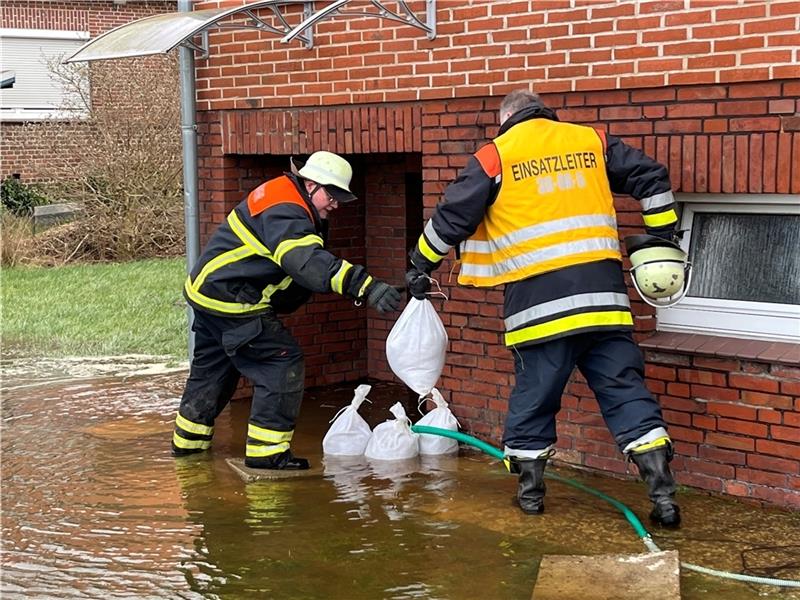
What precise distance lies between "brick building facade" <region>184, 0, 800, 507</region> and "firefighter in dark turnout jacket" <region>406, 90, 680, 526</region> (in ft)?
1.34

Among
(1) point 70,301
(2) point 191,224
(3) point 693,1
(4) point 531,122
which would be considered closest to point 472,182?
(4) point 531,122

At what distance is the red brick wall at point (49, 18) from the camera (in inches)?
843

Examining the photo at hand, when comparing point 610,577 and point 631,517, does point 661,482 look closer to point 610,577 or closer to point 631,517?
point 631,517

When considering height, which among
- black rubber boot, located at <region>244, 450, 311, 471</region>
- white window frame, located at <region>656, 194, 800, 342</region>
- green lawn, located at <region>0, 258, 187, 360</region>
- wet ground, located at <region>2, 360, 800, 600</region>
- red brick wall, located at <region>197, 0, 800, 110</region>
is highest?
red brick wall, located at <region>197, 0, 800, 110</region>

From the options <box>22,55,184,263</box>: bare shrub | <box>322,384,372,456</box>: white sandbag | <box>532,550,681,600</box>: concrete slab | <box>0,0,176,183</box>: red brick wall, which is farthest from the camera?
<box>0,0,176,183</box>: red brick wall

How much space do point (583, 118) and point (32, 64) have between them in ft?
65.7

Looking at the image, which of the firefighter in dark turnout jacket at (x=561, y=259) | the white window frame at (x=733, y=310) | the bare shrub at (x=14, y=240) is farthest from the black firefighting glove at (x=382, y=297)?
the bare shrub at (x=14, y=240)

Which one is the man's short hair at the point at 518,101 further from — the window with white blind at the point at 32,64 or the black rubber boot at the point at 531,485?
the window with white blind at the point at 32,64

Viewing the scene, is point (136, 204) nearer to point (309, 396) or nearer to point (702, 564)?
point (309, 396)

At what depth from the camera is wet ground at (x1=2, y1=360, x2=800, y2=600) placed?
4.51 meters

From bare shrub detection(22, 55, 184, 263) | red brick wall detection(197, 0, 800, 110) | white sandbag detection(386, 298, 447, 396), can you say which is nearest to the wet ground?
white sandbag detection(386, 298, 447, 396)

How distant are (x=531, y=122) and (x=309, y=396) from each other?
11.6 feet

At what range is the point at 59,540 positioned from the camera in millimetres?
5117

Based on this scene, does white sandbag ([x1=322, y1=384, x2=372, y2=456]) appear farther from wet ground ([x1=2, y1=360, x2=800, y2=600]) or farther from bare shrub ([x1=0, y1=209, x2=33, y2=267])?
bare shrub ([x1=0, y1=209, x2=33, y2=267])
